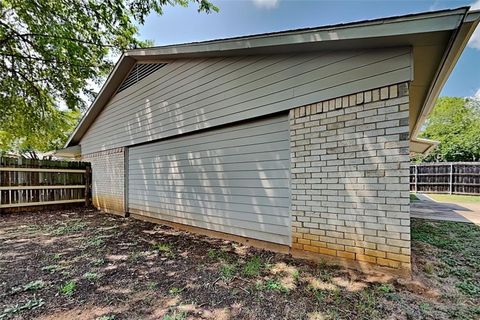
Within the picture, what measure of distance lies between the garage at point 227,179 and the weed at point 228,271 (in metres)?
0.98

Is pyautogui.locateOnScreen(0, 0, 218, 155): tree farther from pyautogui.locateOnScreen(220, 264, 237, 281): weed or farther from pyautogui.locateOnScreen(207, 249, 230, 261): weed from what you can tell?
pyautogui.locateOnScreen(220, 264, 237, 281): weed

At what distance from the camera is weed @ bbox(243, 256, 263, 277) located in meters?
3.43

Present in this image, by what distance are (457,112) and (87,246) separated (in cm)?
4288

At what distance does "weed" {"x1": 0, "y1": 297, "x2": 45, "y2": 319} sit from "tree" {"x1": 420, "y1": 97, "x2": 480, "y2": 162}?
32982mm

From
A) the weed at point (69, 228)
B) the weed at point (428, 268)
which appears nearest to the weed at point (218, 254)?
the weed at point (428, 268)

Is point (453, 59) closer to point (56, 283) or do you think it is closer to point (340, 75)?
point (340, 75)

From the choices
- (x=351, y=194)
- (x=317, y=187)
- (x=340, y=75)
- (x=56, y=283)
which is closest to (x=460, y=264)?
(x=351, y=194)

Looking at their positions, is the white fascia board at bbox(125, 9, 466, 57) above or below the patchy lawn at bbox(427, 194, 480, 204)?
above

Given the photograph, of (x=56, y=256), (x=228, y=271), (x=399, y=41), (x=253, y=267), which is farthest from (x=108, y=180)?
(x=399, y=41)

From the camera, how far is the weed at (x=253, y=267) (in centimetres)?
343

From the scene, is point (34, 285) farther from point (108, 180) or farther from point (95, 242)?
point (108, 180)

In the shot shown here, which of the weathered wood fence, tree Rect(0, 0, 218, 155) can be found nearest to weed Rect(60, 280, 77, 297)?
tree Rect(0, 0, 218, 155)

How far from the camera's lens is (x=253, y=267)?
3.64 m

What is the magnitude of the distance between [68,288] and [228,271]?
199 cm
